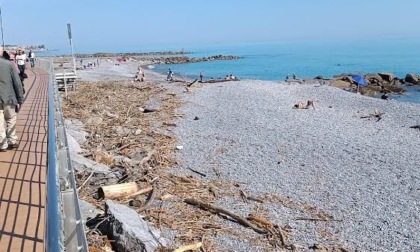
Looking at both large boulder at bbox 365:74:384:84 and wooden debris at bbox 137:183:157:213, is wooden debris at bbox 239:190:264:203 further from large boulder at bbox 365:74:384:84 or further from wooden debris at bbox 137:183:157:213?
large boulder at bbox 365:74:384:84

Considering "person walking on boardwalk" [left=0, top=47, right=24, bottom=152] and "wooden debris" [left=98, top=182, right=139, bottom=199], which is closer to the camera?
"person walking on boardwalk" [left=0, top=47, right=24, bottom=152]

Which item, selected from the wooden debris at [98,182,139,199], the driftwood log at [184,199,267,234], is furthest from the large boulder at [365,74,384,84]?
the wooden debris at [98,182,139,199]

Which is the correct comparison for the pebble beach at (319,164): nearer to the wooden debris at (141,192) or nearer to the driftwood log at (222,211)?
the driftwood log at (222,211)

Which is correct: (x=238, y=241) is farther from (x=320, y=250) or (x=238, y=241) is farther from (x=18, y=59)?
(x=18, y=59)

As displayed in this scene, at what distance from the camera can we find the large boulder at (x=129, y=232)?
6.21 metres

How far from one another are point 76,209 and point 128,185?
6.05 meters

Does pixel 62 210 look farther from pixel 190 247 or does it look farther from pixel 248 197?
pixel 248 197

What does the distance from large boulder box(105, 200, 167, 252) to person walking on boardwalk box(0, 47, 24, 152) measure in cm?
224

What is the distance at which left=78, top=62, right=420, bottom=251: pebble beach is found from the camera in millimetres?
8445

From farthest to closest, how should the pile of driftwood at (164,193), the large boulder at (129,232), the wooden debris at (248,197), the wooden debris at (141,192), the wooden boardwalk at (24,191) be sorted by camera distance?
the wooden debris at (248,197) → the wooden debris at (141,192) → the pile of driftwood at (164,193) → the large boulder at (129,232) → the wooden boardwalk at (24,191)

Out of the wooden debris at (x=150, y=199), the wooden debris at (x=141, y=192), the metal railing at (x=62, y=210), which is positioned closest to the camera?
the metal railing at (x=62, y=210)

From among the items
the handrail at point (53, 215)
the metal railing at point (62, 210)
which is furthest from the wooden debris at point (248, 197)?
the handrail at point (53, 215)

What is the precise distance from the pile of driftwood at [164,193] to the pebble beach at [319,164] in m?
0.28

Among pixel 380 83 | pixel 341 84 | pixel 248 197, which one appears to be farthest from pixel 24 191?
pixel 380 83
